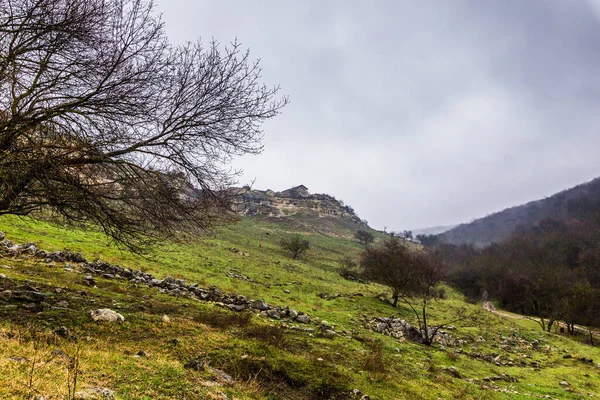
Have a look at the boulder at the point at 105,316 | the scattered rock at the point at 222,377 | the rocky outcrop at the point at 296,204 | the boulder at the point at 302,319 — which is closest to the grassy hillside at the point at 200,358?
the scattered rock at the point at 222,377

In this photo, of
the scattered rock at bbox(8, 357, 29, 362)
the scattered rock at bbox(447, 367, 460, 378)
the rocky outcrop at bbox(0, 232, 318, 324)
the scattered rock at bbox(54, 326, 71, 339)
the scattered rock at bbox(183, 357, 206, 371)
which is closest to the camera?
the scattered rock at bbox(8, 357, 29, 362)

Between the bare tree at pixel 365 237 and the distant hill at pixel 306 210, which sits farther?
the distant hill at pixel 306 210

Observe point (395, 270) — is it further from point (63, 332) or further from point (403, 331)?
point (63, 332)

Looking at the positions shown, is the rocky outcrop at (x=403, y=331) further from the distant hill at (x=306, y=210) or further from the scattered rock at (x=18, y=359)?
the distant hill at (x=306, y=210)

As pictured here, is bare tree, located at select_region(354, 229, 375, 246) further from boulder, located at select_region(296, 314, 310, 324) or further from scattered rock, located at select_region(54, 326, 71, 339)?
scattered rock, located at select_region(54, 326, 71, 339)

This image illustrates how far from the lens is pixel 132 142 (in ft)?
20.1

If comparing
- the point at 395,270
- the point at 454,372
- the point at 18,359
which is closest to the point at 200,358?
the point at 18,359

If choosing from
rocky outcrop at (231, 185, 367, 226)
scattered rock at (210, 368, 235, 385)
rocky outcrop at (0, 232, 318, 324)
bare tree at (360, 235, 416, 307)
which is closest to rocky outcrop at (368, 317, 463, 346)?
rocky outcrop at (0, 232, 318, 324)

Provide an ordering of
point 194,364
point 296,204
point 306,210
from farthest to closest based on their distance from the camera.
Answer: point 296,204, point 306,210, point 194,364

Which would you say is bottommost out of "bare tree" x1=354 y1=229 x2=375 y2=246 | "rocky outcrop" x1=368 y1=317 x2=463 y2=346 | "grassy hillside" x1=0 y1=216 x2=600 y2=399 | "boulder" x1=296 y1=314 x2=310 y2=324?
"rocky outcrop" x1=368 y1=317 x2=463 y2=346

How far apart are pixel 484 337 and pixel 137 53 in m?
22.5

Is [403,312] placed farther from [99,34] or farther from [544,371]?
[99,34]

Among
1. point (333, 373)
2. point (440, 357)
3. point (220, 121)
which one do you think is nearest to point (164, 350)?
point (333, 373)

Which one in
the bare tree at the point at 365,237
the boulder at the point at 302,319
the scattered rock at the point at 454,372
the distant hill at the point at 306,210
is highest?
the distant hill at the point at 306,210
